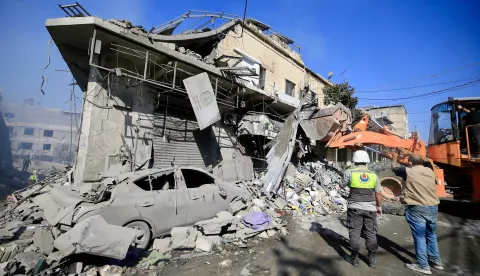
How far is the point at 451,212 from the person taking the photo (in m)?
7.47

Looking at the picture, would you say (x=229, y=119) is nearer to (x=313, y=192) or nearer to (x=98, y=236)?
(x=313, y=192)

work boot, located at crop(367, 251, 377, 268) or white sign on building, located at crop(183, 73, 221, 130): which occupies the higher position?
white sign on building, located at crop(183, 73, 221, 130)

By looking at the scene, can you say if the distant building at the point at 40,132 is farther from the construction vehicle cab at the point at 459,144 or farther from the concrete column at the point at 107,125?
the construction vehicle cab at the point at 459,144

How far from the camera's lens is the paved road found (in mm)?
3625

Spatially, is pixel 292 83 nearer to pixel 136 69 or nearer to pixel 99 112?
pixel 136 69

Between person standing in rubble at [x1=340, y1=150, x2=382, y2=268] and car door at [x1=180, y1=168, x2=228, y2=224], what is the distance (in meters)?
3.04

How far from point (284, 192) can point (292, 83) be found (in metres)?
9.46

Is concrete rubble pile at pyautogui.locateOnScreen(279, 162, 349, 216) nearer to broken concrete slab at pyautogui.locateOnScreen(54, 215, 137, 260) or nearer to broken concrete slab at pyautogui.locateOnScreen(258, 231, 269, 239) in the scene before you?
broken concrete slab at pyautogui.locateOnScreen(258, 231, 269, 239)

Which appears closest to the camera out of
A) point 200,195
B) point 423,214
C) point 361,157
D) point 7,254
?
point 7,254

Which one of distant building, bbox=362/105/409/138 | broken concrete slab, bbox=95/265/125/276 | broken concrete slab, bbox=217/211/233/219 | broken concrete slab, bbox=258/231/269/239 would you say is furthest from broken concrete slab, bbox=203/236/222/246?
distant building, bbox=362/105/409/138

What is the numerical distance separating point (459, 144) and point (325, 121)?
433 centimetres

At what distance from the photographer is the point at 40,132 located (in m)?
37.0

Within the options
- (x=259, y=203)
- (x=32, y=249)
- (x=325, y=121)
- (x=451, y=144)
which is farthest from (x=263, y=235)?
(x=325, y=121)

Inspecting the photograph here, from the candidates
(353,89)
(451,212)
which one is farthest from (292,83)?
(451,212)
